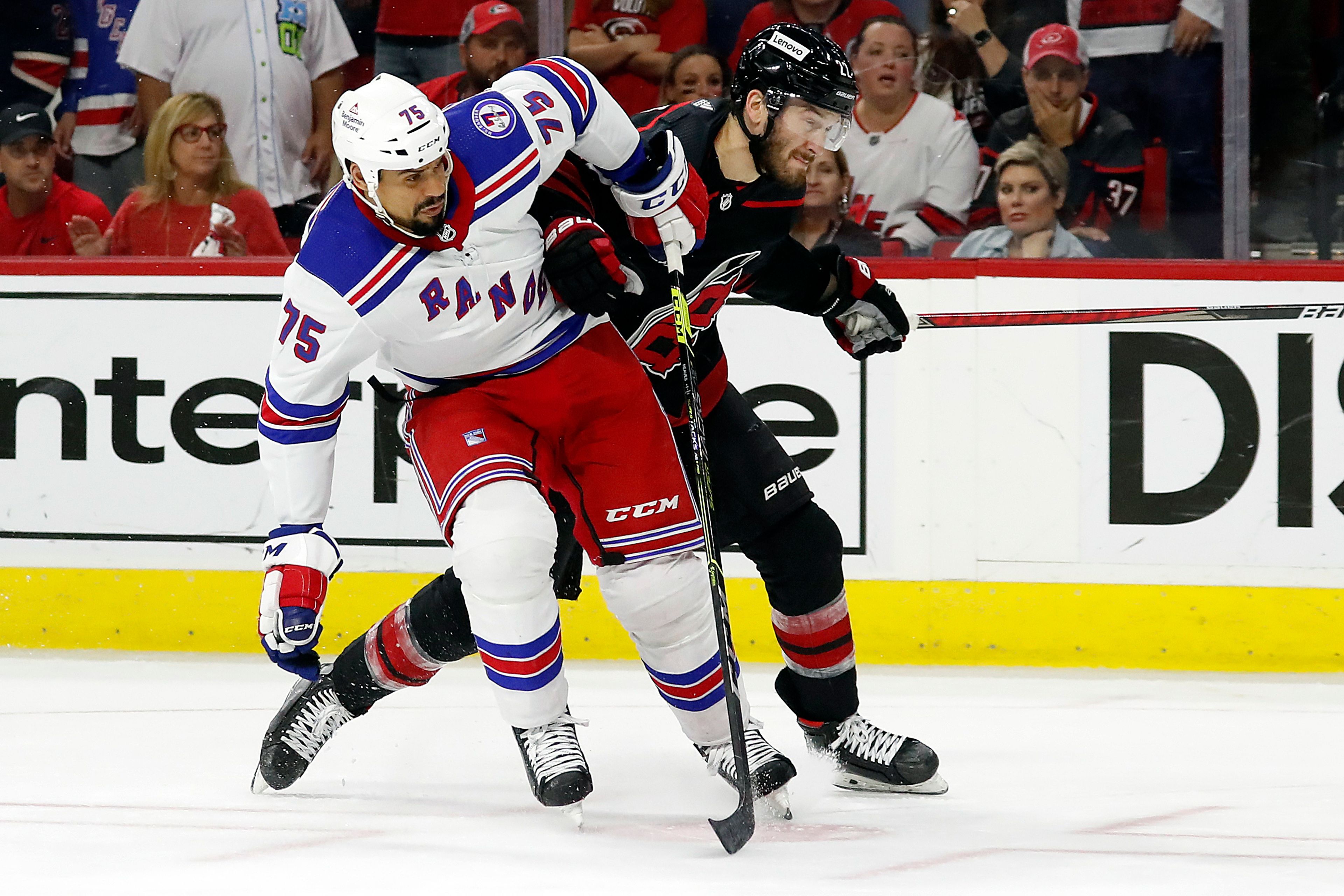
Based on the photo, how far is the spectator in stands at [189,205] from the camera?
431 cm

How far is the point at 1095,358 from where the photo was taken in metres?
3.97

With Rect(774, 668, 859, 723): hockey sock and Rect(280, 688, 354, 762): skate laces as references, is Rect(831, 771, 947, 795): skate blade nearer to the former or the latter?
Rect(774, 668, 859, 723): hockey sock

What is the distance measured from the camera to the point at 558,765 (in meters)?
2.44

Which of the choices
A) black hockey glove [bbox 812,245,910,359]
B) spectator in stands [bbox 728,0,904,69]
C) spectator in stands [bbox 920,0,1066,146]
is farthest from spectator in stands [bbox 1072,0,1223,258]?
black hockey glove [bbox 812,245,910,359]

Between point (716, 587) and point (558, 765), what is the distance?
372 millimetres

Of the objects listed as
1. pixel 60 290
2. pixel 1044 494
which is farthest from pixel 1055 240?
pixel 60 290

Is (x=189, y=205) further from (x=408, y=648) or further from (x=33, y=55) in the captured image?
(x=408, y=648)

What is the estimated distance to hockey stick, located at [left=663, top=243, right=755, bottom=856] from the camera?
2.32 meters

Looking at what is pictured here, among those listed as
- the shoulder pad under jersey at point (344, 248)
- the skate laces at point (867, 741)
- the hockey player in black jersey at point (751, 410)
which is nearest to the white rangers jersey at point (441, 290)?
the shoulder pad under jersey at point (344, 248)

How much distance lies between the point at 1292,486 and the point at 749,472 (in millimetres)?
1795

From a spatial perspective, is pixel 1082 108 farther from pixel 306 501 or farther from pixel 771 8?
pixel 306 501

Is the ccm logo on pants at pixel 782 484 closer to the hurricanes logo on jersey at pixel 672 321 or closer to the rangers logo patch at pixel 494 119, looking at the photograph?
the hurricanes logo on jersey at pixel 672 321

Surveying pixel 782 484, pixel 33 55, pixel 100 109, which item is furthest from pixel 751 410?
pixel 33 55

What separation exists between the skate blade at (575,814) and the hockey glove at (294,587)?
48cm
